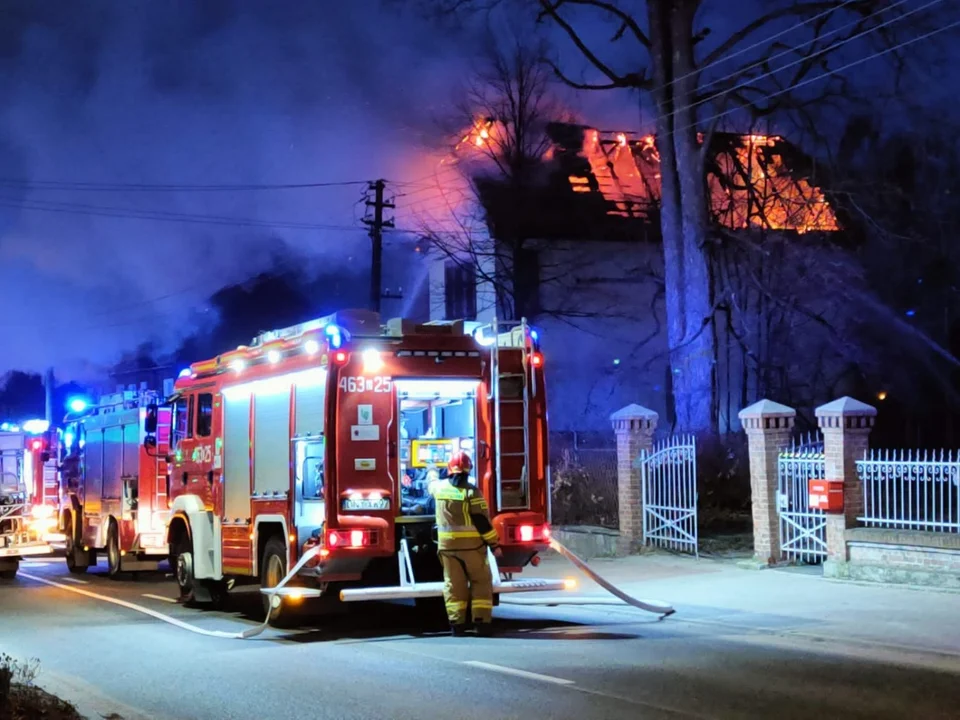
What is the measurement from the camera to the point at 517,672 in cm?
804

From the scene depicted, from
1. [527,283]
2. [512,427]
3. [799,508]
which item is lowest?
[799,508]

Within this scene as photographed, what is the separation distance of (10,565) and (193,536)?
22.4 feet

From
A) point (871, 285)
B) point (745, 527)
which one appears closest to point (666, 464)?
point (745, 527)

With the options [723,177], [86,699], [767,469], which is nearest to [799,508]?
[767,469]

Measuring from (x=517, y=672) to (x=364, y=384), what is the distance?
127 inches

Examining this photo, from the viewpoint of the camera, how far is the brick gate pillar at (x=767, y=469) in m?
14.1

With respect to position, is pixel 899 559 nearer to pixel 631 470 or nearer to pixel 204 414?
pixel 631 470

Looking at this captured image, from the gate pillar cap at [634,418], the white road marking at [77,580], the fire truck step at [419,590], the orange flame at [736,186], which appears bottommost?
the white road marking at [77,580]

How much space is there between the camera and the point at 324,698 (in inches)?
287

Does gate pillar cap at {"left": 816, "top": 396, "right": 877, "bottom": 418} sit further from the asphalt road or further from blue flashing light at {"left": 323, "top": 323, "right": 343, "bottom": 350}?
blue flashing light at {"left": 323, "top": 323, "right": 343, "bottom": 350}

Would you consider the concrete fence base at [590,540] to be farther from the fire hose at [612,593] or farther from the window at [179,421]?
the window at [179,421]

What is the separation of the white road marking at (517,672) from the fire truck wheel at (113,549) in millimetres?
10144

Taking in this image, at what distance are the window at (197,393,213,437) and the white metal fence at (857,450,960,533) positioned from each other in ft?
24.9

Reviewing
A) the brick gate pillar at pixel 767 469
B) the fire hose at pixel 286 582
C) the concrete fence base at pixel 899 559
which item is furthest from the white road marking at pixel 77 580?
the concrete fence base at pixel 899 559
